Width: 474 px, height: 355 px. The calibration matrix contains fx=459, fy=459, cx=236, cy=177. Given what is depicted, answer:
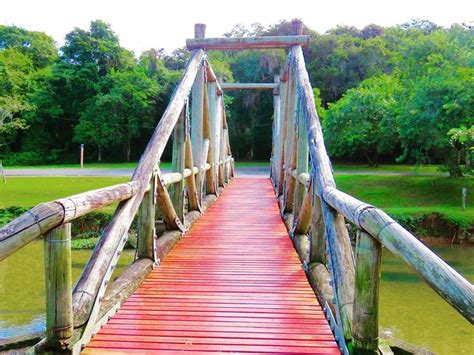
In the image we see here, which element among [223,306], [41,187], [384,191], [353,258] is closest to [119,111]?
[41,187]

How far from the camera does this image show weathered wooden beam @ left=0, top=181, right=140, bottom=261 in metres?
1.69

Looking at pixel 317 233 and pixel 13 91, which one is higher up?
pixel 13 91

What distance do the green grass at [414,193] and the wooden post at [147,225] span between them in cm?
1060

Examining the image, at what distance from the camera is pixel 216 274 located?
366 cm

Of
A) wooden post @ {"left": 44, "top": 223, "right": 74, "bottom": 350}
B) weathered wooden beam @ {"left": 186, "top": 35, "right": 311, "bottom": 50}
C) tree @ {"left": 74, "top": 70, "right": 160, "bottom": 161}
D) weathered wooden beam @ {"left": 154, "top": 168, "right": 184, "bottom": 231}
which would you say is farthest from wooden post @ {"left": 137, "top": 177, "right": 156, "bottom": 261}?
tree @ {"left": 74, "top": 70, "right": 160, "bottom": 161}

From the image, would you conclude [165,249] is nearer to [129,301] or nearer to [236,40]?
[129,301]

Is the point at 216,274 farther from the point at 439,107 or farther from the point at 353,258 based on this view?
the point at 439,107

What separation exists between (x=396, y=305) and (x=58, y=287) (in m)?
7.65

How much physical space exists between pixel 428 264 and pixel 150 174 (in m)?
2.41

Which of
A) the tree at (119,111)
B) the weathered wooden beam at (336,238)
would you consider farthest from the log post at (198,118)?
the tree at (119,111)

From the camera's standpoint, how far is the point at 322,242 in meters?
3.55

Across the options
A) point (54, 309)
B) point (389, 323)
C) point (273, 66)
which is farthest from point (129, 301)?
point (273, 66)

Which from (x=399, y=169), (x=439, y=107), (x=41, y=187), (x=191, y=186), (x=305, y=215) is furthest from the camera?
(x=399, y=169)

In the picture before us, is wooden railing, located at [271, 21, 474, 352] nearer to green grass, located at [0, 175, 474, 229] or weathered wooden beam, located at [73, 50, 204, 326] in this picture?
weathered wooden beam, located at [73, 50, 204, 326]
